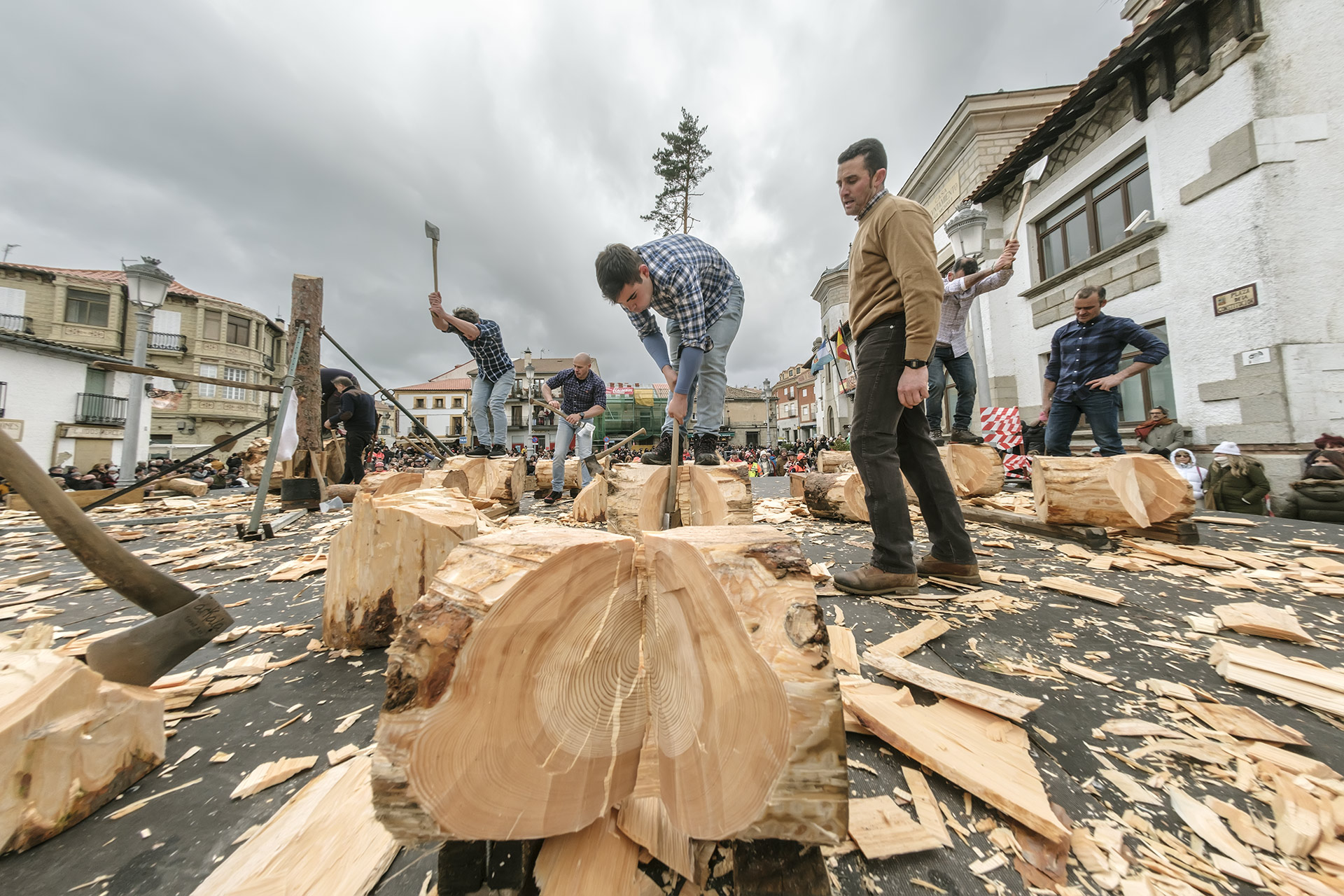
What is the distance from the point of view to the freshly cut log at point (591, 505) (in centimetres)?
400

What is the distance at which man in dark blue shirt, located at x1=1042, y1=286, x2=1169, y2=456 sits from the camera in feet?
11.1

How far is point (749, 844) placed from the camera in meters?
0.64

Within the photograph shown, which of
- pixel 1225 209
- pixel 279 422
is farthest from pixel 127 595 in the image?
pixel 1225 209

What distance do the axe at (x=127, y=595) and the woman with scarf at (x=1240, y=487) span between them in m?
7.04

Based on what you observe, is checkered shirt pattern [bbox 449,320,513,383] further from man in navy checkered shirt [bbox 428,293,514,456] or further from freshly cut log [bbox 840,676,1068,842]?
freshly cut log [bbox 840,676,1068,842]

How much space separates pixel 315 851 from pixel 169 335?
35496 millimetres

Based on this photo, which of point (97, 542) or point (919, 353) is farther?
point (919, 353)

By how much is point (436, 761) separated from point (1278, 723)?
5.90ft

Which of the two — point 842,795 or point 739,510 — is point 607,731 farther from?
point 739,510

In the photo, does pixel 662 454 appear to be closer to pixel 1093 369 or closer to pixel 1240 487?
pixel 1093 369

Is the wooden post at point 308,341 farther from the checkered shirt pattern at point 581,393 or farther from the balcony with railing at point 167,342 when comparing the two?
the balcony with railing at point 167,342

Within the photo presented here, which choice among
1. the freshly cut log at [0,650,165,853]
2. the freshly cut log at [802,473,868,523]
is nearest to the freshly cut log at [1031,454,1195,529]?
the freshly cut log at [802,473,868,523]

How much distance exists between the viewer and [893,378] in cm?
195

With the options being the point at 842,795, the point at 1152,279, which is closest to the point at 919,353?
the point at 842,795
